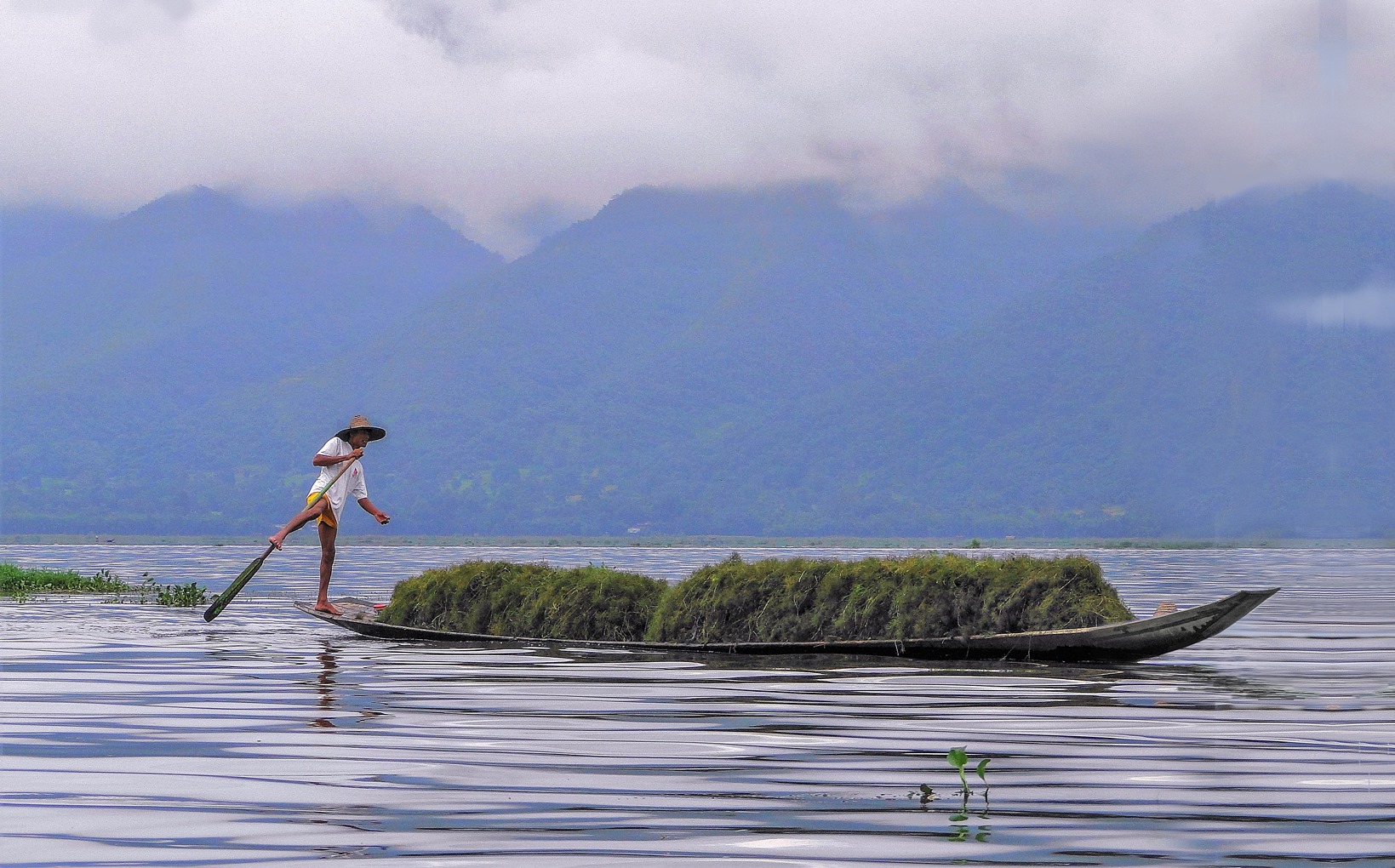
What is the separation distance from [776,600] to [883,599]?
141 cm

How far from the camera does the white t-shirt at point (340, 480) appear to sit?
24219mm

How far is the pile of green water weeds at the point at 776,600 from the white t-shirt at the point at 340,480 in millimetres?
1484

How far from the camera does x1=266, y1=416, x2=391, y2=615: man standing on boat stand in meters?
24.1

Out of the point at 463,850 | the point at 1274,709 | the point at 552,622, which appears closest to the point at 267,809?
the point at 463,850

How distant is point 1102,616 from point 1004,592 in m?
1.09

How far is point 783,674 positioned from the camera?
17.6 m

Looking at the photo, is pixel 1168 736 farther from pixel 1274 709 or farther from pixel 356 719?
pixel 356 719

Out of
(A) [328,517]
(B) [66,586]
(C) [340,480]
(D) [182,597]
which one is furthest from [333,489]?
(B) [66,586]

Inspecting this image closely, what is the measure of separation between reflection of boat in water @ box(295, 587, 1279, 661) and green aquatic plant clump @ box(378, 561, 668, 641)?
1.43 meters

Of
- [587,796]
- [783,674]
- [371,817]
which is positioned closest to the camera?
[371,817]

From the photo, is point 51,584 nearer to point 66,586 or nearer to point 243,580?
point 66,586

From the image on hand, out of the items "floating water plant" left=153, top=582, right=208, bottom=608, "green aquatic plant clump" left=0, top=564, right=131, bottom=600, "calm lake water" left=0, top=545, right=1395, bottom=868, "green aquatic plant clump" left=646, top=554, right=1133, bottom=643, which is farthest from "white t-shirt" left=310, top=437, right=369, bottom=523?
"green aquatic plant clump" left=0, top=564, right=131, bottom=600

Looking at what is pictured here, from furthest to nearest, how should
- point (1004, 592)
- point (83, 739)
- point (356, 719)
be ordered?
point (1004, 592)
point (356, 719)
point (83, 739)

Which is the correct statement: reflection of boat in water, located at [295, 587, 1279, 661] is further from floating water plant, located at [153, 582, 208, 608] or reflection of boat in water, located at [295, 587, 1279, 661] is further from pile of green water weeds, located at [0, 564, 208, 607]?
pile of green water weeds, located at [0, 564, 208, 607]
